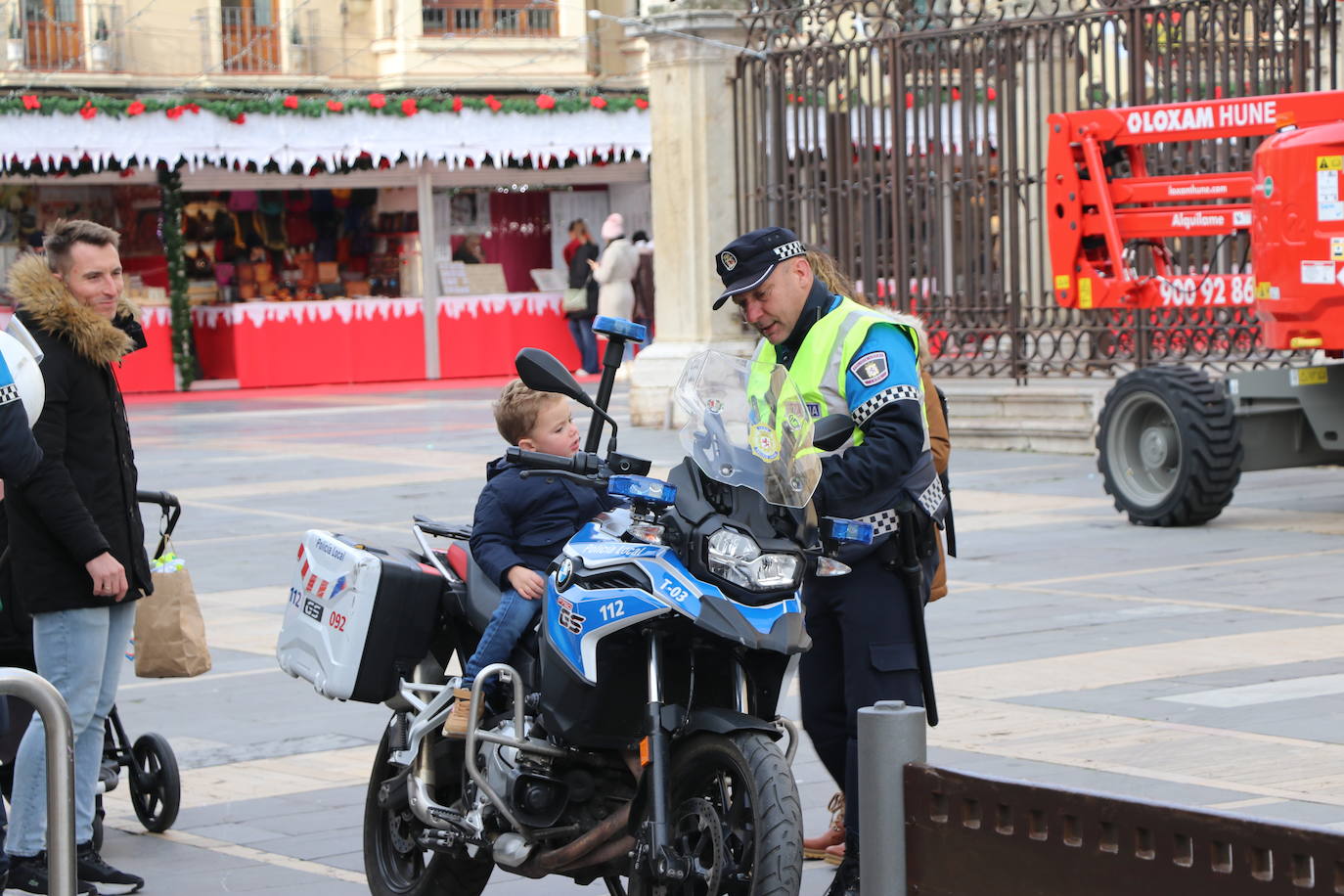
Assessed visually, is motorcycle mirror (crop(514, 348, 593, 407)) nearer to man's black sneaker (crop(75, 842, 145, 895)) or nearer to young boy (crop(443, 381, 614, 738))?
young boy (crop(443, 381, 614, 738))

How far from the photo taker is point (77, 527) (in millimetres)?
5594

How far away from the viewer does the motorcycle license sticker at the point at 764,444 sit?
15.6ft

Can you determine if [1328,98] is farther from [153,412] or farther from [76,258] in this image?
[153,412]

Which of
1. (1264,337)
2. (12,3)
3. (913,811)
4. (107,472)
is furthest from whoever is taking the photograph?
(12,3)

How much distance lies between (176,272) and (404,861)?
21.8 m

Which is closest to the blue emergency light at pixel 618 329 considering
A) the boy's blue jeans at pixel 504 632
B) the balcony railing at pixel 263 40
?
the boy's blue jeans at pixel 504 632

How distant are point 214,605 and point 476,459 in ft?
21.8

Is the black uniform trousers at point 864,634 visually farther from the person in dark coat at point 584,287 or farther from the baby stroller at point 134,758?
the person in dark coat at point 584,287

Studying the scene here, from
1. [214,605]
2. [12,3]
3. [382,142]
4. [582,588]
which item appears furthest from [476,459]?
[12,3]

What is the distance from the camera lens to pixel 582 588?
482 cm

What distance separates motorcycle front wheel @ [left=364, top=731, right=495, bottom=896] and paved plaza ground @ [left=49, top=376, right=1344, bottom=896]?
141 mm

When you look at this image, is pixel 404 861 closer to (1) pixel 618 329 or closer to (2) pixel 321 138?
(1) pixel 618 329

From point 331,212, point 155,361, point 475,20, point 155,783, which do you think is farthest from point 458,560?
point 475,20

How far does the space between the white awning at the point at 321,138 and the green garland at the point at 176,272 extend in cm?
90
